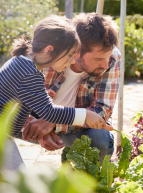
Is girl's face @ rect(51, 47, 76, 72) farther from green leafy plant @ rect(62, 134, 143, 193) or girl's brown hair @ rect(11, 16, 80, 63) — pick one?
green leafy plant @ rect(62, 134, 143, 193)

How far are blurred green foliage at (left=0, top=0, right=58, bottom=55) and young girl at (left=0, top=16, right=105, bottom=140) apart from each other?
4.45 metres

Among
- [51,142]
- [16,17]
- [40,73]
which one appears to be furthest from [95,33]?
[16,17]

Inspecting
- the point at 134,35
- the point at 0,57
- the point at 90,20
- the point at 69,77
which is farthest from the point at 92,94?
the point at 134,35

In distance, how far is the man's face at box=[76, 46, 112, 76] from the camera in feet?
5.65

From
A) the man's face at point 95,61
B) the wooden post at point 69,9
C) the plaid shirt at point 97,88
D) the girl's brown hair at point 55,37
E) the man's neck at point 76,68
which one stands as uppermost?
the wooden post at point 69,9

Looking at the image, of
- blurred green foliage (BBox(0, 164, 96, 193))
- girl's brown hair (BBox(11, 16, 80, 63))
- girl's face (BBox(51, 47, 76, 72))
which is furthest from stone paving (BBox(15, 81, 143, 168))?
girl's brown hair (BBox(11, 16, 80, 63))

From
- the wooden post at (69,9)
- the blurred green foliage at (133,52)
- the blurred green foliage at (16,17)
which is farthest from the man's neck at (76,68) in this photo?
the blurred green foliage at (133,52)

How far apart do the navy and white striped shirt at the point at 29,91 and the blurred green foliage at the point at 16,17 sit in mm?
4614

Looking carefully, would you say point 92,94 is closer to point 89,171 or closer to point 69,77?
point 69,77

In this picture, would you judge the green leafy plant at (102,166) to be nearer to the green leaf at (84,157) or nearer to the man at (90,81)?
the green leaf at (84,157)

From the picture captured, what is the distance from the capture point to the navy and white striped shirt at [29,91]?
4.45ft

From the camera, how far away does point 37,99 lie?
1354mm

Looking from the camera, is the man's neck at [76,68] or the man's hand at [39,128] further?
the man's neck at [76,68]

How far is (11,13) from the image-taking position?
238 inches
